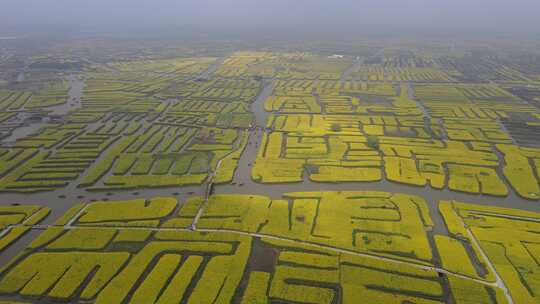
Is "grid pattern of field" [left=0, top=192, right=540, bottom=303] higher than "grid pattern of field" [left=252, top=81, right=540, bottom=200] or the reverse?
the reverse

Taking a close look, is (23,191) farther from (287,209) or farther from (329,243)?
(329,243)

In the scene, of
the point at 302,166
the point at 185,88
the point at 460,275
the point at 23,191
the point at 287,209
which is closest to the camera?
the point at 460,275

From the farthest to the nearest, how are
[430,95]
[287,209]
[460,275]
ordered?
1. [430,95]
2. [287,209]
3. [460,275]

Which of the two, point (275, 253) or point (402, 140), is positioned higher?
point (402, 140)

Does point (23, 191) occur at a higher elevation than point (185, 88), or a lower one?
lower

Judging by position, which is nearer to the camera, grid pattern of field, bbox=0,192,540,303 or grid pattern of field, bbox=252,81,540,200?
grid pattern of field, bbox=0,192,540,303

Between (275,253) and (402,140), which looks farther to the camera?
(402,140)

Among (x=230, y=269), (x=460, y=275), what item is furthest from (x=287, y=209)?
(x=460, y=275)

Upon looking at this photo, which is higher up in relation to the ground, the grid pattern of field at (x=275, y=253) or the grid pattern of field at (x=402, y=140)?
the grid pattern of field at (x=402, y=140)

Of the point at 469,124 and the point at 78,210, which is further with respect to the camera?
the point at 469,124

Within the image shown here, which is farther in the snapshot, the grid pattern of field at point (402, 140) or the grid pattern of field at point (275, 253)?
the grid pattern of field at point (402, 140)
